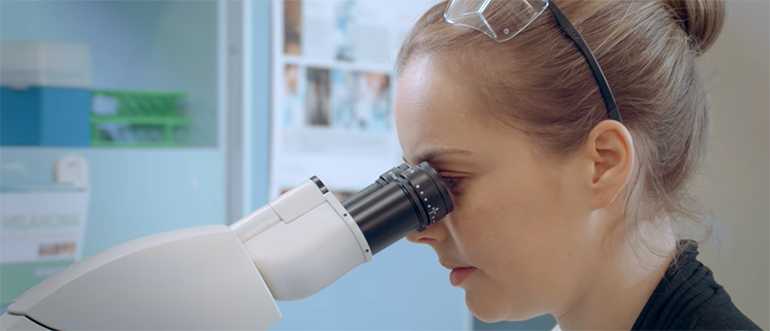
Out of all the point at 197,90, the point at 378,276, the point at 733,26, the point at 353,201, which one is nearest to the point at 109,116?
the point at 197,90

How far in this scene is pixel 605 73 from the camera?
77 cm

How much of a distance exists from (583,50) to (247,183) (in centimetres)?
132

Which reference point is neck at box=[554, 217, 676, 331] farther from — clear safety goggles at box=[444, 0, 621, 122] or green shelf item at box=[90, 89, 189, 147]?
green shelf item at box=[90, 89, 189, 147]

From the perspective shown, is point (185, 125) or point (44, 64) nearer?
point (44, 64)

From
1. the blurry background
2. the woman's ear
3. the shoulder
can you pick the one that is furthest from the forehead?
the blurry background

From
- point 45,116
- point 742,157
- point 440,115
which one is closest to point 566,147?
point 440,115

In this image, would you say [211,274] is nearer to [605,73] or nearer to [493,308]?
[493,308]

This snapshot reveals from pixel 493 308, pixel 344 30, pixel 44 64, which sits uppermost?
pixel 344 30

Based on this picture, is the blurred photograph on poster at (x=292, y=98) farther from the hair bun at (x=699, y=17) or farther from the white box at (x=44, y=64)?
the hair bun at (x=699, y=17)

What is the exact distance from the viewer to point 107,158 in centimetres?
171

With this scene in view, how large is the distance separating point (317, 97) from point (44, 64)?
29.6 inches

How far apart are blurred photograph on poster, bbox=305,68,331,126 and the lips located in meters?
1.19

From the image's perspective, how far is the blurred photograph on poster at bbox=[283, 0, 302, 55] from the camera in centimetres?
192

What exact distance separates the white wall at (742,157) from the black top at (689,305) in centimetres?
22
